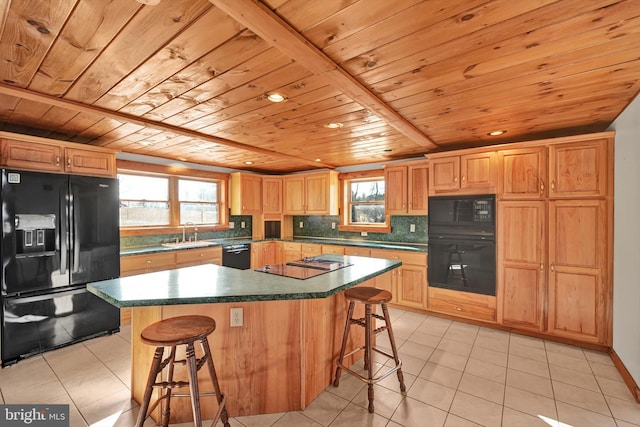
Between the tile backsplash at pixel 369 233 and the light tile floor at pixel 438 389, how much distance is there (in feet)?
5.91

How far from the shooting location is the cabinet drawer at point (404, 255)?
392 cm

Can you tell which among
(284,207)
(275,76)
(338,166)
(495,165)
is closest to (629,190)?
(495,165)

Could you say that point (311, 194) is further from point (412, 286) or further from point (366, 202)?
point (412, 286)

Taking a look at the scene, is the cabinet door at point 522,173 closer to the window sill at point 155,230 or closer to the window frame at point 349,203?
the window frame at point 349,203

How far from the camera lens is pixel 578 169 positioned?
2.92 m

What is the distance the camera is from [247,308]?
6.40 ft

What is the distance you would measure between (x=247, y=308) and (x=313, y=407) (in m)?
0.88

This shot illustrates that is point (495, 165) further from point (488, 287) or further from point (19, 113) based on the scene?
point (19, 113)

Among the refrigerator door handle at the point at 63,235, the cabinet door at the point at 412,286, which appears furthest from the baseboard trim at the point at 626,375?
the refrigerator door handle at the point at 63,235

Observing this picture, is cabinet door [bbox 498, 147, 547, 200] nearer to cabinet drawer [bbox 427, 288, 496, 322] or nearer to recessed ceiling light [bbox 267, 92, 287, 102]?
cabinet drawer [bbox 427, 288, 496, 322]

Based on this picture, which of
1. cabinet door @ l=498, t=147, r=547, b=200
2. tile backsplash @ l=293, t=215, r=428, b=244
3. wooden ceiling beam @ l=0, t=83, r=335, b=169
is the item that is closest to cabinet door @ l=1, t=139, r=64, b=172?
wooden ceiling beam @ l=0, t=83, r=335, b=169

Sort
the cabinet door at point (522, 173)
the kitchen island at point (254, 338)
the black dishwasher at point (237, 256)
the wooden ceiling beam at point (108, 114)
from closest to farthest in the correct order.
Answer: the kitchen island at point (254, 338) < the wooden ceiling beam at point (108, 114) < the cabinet door at point (522, 173) < the black dishwasher at point (237, 256)

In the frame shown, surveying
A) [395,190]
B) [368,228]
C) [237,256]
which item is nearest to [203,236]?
[237,256]

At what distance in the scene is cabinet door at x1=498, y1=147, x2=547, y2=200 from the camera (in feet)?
10.2
